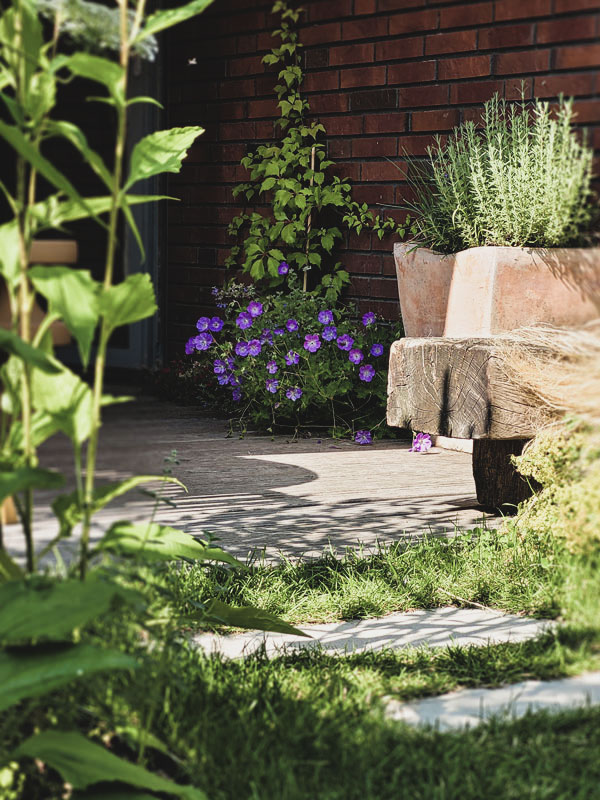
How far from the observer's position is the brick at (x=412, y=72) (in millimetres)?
5527

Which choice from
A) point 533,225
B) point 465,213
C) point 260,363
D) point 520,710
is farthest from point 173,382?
point 520,710

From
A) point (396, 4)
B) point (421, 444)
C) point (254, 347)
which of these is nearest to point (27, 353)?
point (421, 444)

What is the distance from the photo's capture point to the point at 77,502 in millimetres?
1683

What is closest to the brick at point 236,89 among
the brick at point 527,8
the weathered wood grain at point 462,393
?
the weathered wood grain at point 462,393

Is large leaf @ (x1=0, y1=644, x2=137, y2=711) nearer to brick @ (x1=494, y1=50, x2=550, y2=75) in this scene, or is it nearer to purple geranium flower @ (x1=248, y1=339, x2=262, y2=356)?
brick @ (x1=494, y1=50, x2=550, y2=75)

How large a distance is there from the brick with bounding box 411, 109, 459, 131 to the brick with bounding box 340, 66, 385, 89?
0.39m

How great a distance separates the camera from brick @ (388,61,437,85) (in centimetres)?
553

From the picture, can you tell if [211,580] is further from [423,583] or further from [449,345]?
[449,345]

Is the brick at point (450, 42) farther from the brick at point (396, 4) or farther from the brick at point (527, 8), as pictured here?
the brick at point (527, 8)

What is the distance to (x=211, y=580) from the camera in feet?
9.34

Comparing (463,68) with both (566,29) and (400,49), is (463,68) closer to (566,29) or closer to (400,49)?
(400,49)

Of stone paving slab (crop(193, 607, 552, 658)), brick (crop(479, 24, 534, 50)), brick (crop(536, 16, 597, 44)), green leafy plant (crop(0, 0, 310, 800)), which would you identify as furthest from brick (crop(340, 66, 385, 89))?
green leafy plant (crop(0, 0, 310, 800))

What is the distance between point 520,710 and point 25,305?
3.60ft

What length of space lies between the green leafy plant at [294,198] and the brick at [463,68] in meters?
0.91
